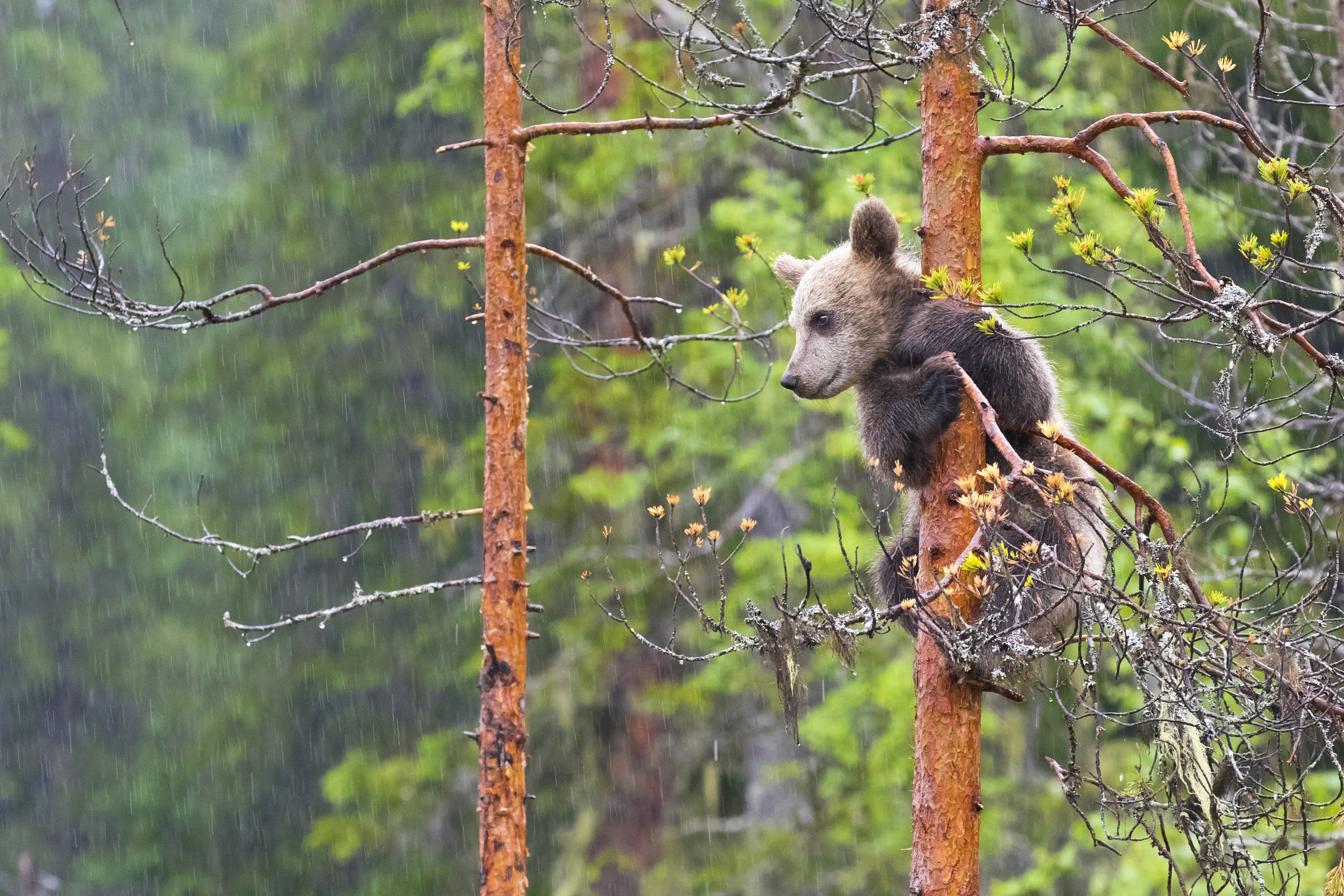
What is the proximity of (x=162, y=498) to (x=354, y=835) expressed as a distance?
4.85 m

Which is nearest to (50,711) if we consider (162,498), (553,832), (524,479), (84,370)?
(162,498)

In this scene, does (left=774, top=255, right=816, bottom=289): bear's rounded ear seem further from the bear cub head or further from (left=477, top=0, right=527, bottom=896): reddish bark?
(left=477, top=0, right=527, bottom=896): reddish bark

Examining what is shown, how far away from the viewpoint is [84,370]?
1268 cm

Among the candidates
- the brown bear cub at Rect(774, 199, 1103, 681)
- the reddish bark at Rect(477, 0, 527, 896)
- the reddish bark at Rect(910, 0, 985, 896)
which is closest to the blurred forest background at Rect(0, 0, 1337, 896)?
the reddish bark at Rect(477, 0, 527, 896)

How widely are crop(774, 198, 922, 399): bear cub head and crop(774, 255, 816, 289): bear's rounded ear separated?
1.24 feet

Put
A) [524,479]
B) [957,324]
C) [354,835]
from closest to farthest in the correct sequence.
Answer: [957,324] → [524,479] → [354,835]

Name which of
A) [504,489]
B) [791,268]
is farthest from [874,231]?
[504,489]

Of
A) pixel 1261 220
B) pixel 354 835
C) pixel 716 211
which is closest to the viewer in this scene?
pixel 716 211

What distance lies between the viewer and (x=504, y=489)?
467 cm

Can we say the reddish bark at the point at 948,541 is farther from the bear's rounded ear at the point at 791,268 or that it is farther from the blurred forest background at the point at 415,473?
the blurred forest background at the point at 415,473

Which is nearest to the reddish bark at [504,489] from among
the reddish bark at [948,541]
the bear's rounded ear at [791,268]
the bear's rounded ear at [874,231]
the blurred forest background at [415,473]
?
the bear's rounded ear at [791,268]

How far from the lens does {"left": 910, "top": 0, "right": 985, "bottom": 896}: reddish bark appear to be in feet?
11.1

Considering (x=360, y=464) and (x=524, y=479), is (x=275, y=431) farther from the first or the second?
(x=524, y=479)

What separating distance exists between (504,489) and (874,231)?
170cm
